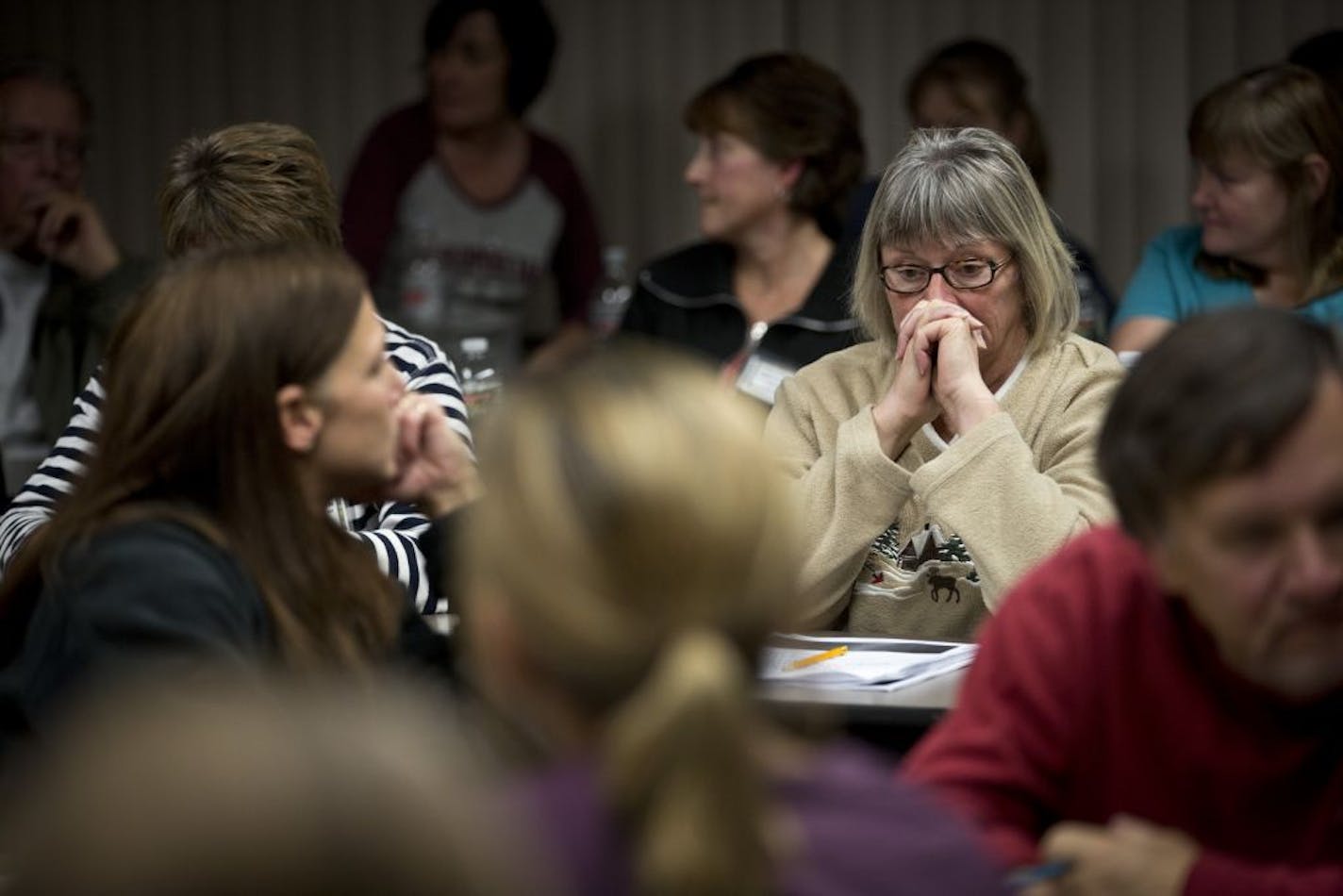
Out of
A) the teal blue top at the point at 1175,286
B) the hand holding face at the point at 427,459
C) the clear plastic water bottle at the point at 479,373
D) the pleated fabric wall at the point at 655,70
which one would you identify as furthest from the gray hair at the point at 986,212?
the pleated fabric wall at the point at 655,70

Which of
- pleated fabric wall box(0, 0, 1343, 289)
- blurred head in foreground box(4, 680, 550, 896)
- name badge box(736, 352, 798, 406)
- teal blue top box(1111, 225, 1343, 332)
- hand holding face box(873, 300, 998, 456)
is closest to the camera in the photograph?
blurred head in foreground box(4, 680, 550, 896)

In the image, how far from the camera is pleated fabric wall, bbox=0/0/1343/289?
5.06m

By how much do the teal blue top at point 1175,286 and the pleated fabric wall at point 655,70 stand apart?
1.08 meters

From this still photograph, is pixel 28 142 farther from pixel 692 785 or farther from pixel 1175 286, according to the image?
pixel 692 785

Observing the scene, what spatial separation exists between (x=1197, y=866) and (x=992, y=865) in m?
0.34

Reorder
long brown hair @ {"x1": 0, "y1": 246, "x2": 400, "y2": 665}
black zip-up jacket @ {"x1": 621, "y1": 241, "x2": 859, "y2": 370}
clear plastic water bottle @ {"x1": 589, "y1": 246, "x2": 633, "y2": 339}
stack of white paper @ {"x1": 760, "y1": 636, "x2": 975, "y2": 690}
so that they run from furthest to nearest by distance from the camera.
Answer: clear plastic water bottle @ {"x1": 589, "y1": 246, "x2": 633, "y2": 339} < black zip-up jacket @ {"x1": 621, "y1": 241, "x2": 859, "y2": 370} < stack of white paper @ {"x1": 760, "y1": 636, "x2": 975, "y2": 690} < long brown hair @ {"x1": 0, "y1": 246, "x2": 400, "y2": 665}

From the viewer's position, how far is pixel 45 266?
4328 mm

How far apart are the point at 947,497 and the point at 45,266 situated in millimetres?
2598

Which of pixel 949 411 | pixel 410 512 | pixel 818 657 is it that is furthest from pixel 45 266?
pixel 818 657

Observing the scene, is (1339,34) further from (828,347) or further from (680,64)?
(680,64)

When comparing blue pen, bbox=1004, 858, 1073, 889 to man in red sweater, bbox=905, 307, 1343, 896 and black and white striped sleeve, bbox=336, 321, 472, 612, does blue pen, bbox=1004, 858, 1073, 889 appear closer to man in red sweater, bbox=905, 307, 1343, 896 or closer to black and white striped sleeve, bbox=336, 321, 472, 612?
man in red sweater, bbox=905, 307, 1343, 896

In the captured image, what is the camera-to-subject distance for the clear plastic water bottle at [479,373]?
3.54m

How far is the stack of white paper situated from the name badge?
3.12 feet

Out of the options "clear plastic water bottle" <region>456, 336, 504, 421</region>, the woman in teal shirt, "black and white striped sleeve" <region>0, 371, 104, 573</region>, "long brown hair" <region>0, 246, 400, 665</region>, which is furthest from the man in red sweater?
the woman in teal shirt
